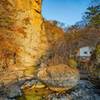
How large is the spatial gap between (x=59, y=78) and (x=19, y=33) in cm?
505

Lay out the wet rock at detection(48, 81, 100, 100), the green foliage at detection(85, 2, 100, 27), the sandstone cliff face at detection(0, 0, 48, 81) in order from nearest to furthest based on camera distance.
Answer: the wet rock at detection(48, 81, 100, 100), the sandstone cliff face at detection(0, 0, 48, 81), the green foliage at detection(85, 2, 100, 27)

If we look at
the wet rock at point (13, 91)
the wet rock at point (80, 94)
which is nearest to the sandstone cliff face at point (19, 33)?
the wet rock at point (13, 91)

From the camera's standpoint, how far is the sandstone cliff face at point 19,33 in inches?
532

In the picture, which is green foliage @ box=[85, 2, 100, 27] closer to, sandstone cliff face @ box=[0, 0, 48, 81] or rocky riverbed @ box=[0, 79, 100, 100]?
sandstone cliff face @ box=[0, 0, 48, 81]

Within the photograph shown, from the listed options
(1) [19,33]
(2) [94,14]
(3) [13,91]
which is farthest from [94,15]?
(3) [13,91]

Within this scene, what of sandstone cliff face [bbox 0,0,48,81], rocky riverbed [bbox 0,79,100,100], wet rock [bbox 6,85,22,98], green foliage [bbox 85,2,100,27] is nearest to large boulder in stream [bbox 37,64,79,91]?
rocky riverbed [bbox 0,79,100,100]

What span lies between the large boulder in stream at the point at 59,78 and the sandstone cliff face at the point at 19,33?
3401mm

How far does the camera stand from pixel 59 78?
9797 millimetres

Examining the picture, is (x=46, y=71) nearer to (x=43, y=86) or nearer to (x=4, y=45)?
(x=43, y=86)

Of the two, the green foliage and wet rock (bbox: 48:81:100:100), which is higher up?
the green foliage

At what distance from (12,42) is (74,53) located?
29.2 feet

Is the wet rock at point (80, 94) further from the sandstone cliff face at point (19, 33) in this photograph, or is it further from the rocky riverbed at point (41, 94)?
the sandstone cliff face at point (19, 33)

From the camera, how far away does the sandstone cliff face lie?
13508 millimetres

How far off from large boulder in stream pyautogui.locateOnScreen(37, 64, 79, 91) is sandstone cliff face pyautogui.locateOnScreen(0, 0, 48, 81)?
340 cm
